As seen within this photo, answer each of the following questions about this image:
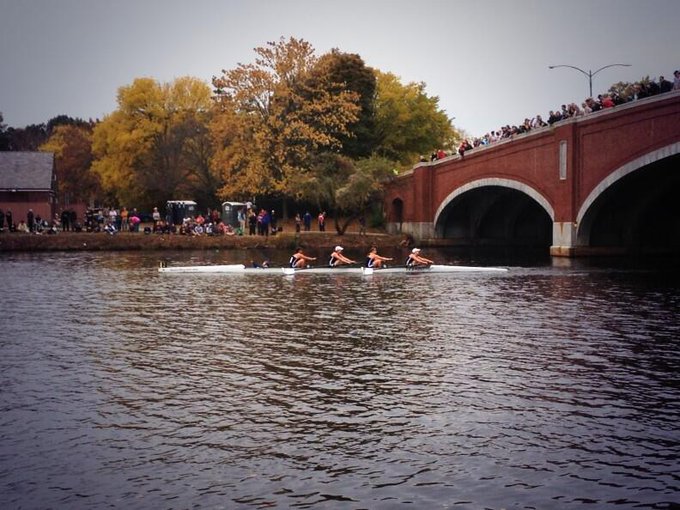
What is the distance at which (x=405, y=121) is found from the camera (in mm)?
89438

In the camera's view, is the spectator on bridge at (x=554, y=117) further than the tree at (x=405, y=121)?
No

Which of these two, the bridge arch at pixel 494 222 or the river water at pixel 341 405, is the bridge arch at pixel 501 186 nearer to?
the bridge arch at pixel 494 222

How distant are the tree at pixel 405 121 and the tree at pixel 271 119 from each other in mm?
16376

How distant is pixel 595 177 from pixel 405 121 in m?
44.7

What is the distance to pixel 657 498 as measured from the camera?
34.0 feet

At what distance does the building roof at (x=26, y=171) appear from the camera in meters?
77.1

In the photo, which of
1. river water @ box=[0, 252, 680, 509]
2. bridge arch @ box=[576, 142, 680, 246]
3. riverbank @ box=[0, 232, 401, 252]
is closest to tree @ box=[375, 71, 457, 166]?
riverbank @ box=[0, 232, 401, 252]

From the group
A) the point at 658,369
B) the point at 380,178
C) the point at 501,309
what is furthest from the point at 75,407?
the point at 380,178

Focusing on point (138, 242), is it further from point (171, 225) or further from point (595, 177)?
point (595, 177)

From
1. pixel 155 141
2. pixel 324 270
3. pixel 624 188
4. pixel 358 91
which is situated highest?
pixel 358 91

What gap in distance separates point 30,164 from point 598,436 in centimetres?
7625

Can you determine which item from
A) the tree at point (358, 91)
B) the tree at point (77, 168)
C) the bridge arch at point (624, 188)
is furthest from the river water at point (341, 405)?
the tree at point (77, 168)

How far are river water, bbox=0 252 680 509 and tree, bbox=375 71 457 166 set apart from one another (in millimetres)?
62319

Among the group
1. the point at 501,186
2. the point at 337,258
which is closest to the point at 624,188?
the point at 501,186
